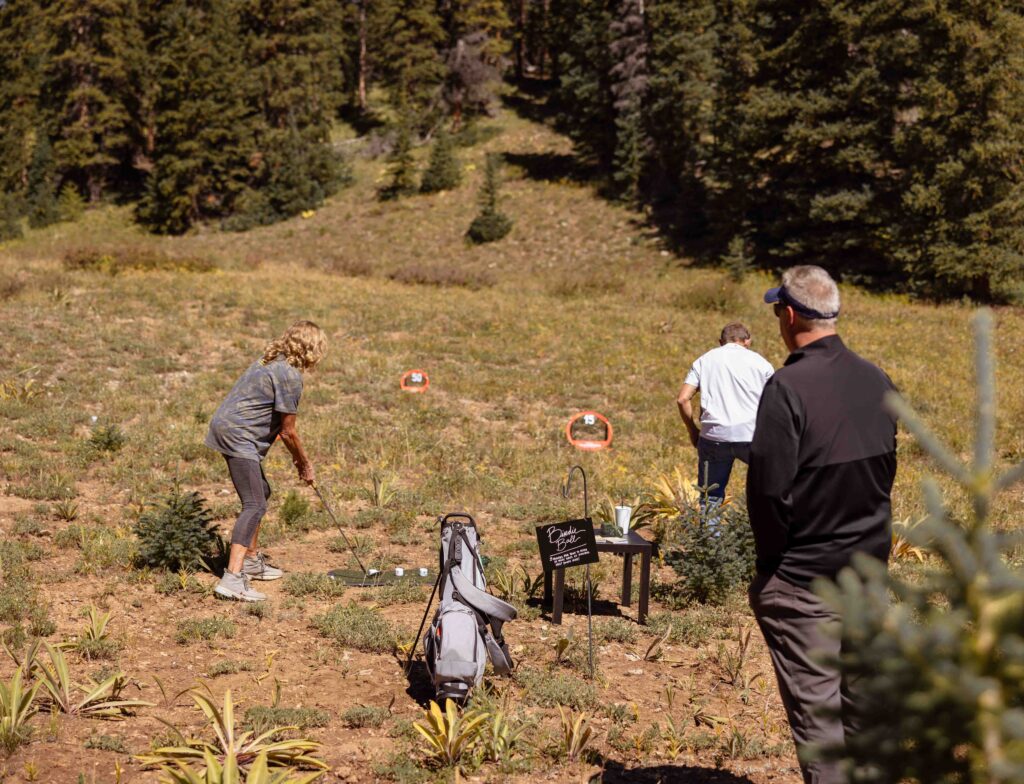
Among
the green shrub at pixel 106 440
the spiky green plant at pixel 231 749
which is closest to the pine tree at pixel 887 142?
the green shrub at pixel 106 440

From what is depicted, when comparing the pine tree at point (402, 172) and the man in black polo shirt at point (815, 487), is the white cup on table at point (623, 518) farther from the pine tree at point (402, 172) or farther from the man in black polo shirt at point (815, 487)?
the pine tree at point (402, 172)

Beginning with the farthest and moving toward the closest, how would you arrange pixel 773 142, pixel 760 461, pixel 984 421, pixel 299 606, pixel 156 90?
pixel 156 90
pixel 773 142
pixel 299 606
pixel 760 461
pixel 984 421

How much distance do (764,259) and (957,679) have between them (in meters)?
28.9

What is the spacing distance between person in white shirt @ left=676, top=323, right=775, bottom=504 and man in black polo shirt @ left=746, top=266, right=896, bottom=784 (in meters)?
3.59

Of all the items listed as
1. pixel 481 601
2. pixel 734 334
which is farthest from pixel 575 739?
pixel 734 334

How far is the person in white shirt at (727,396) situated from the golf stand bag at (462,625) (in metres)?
2.32

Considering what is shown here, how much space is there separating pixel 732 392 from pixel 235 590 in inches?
157

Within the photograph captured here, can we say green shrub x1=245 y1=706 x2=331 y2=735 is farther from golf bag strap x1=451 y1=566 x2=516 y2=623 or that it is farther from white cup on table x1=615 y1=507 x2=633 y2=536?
white cup on table x1=615 y1=507 x2=633 y2=536

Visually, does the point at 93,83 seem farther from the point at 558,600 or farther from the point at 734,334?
the point at 558,600

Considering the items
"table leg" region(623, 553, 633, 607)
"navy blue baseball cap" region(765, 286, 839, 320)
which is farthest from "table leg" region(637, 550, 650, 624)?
"navy blue baseball cap" region(765, 286, 839, 320)

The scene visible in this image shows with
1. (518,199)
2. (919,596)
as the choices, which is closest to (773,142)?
(518,199)

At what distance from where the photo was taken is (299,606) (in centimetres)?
675

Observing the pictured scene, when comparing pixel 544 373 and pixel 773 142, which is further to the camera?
pixel 773 142

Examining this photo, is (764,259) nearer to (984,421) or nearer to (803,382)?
(803,382)
